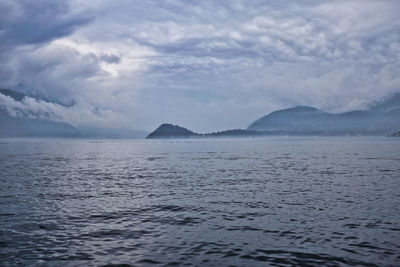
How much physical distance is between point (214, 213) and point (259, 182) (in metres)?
20.4

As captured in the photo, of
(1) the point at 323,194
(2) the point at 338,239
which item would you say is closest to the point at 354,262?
(2) the point at 338,239

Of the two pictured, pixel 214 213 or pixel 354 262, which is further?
pixel 214 213

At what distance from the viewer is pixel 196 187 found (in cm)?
4369

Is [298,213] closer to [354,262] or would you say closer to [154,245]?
[354,262]

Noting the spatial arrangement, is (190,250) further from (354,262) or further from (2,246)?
(2,246)

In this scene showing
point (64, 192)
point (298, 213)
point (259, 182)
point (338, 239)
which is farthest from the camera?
point (259, 182)

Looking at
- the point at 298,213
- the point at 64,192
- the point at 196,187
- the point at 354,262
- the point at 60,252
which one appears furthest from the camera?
the point at 196,187

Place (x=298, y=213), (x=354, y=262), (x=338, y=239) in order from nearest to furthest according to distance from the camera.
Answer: (x=354, y=262), (x=338, y=239), (x=298, y=213)

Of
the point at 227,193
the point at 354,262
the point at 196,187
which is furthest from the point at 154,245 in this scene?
the point at 196,187

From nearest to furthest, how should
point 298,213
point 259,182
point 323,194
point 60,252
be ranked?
point 60,252, point 298,213, point 323,194, point 259,182

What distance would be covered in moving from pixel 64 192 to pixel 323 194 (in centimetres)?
3242

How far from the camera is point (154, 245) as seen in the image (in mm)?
20562

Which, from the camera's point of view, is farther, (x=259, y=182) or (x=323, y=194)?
(x=259, y=182)

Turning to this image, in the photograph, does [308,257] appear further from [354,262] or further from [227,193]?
[227,193]
